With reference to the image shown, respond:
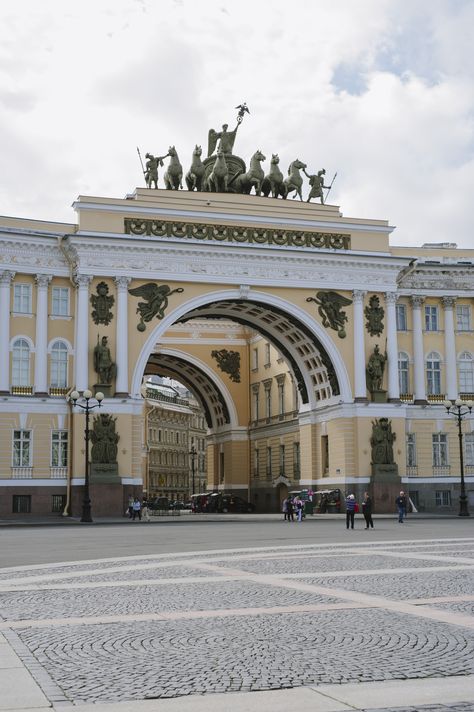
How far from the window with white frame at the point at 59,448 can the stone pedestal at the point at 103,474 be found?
257 centimetres

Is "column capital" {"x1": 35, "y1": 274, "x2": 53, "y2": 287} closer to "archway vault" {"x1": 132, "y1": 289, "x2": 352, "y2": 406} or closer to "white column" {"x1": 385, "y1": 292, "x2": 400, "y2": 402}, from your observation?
"archway vault" {"x1": 132, "y1": 289, "x2": 352, "y2": 406}

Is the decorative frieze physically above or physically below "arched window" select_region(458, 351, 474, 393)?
above

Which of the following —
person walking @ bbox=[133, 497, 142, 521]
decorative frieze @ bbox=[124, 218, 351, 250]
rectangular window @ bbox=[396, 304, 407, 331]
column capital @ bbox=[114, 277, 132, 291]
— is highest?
decorative frieze @ bbox=[124, 218, 351, 250]

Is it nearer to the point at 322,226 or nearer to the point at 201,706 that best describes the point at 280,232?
the point at 322,226

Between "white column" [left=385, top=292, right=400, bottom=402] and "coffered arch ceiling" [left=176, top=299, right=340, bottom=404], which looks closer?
"white column" [left=385, top=292, right=400, bottom=402]

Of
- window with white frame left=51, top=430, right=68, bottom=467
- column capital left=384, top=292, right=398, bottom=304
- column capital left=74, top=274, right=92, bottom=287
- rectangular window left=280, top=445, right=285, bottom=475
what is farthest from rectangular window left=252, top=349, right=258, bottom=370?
window with white frame left=51, top=430, right=68, bottom=467

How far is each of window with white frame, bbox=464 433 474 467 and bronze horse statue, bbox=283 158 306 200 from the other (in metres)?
17.9

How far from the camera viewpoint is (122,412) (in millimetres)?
49469

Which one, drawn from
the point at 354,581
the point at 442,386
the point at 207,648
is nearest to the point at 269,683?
the point at 207,648

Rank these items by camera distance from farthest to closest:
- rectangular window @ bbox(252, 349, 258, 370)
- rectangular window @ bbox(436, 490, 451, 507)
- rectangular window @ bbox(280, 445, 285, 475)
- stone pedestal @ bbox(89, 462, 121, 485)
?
rectangular window @ bbox(252, 349, 258, 370) < rectangular window @ bbox(280, 445, 285, 475) < rectangular window @ bbox(436, 490, 451, 507) < stone pedestal @ bbox(89, 462, 121, 485)

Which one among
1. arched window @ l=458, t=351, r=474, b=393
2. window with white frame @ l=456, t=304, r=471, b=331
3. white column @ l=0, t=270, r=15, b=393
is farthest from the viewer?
window with white frame @ l=456, t=304, r=471, b=331

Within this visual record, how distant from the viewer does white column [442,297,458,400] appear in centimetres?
5803

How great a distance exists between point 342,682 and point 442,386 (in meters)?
51.5

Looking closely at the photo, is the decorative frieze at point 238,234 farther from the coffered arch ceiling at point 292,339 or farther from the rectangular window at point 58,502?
→ the rectangular window at point 58,502
